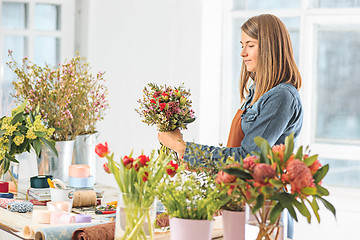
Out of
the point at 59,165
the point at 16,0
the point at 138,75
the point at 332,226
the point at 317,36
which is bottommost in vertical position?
the point at 332,226

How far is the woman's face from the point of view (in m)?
2.32

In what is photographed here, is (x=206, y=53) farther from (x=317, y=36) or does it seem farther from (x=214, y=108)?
(x=317, y=36)

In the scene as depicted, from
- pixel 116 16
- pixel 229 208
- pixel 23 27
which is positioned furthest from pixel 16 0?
pixel 229 208

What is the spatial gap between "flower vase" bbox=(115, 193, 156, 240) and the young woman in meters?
0.63

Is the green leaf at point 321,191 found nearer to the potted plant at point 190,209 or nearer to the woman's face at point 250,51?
the potted plant at point 190,209

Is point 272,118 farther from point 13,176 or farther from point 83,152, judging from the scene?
point 13,176

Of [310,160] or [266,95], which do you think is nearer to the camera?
[310,160]

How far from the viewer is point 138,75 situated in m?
4.59

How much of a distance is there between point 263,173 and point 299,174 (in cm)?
9

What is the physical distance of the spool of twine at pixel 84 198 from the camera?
2421 millimetres

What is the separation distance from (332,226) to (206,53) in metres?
1.75

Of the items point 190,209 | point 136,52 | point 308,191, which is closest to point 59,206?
point 190,209

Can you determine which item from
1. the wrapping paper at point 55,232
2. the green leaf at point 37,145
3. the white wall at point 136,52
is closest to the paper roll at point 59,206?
the wrapping paper at point 55,232

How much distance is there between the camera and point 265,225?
1.44m
